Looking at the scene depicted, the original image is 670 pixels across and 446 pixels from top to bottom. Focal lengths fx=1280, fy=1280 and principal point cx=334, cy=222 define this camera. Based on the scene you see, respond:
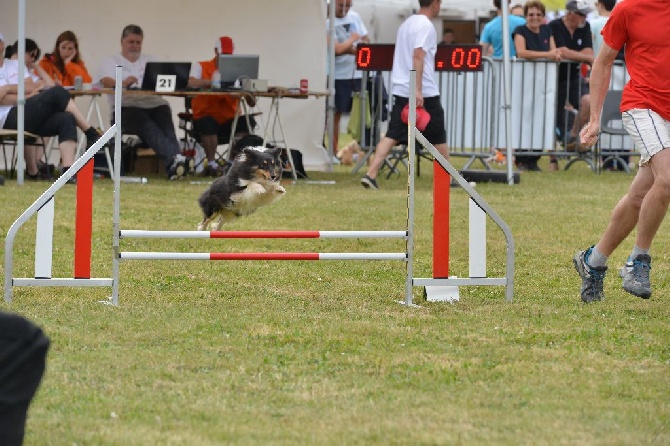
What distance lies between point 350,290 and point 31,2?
9.09 m

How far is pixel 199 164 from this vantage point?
1489 cm

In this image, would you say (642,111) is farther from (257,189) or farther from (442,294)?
(257,189)

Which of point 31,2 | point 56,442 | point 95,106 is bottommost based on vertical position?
point 56,442

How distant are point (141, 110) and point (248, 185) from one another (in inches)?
223

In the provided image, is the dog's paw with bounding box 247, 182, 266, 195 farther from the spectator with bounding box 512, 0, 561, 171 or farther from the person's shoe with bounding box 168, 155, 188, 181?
the spectator with bounding box 512, 0, 561, 171

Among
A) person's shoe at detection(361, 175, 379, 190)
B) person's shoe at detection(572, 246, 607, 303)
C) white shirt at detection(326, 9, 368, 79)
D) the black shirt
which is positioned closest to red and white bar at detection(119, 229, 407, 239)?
person's shoe at detection(572, 246, 607, 303)

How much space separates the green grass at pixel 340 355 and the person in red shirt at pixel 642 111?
371mm

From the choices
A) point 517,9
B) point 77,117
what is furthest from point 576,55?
point 77,117

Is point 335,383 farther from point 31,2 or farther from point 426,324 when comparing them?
point 31,2

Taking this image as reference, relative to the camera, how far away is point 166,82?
43.5 feet

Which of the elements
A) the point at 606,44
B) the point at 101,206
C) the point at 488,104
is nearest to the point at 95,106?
the point at 101,206

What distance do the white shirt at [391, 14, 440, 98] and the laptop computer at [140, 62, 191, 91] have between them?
91.1 inches

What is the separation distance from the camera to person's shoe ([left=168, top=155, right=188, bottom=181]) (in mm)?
13805

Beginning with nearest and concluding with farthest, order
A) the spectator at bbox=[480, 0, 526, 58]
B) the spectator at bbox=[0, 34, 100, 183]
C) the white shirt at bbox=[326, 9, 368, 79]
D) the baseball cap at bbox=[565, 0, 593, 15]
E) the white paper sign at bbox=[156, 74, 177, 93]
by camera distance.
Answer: the spectator at bbox=[0, 34, 100, 183]
the white paper sign at bbox=[156, 74, 177, 93]
the baseball cap at bbox=[565, 0, 593, 15]
the white shirt at bbox=[326, 9, 368, 79]
the spectator at bbox=[480, 0, 526, 58]
